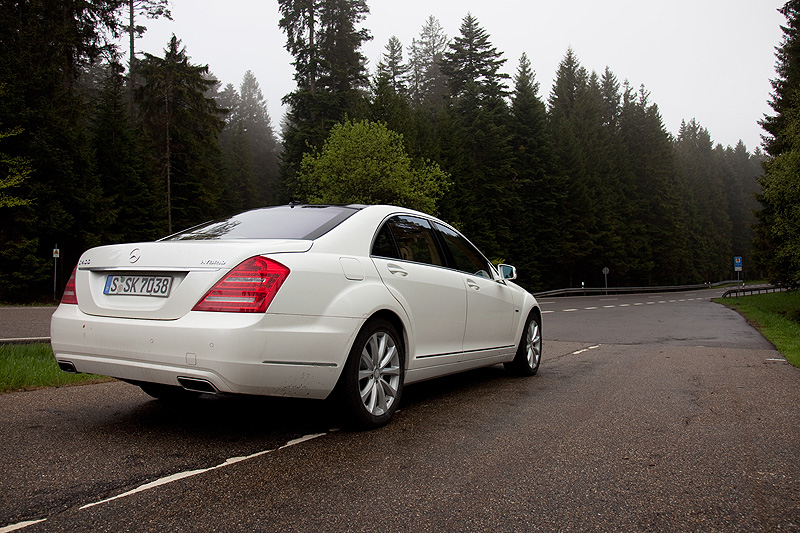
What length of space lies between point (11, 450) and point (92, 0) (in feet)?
119

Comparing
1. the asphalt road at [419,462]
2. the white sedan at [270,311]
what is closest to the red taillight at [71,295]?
the white sedan at [270,311]

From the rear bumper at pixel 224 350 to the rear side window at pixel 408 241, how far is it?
89cm

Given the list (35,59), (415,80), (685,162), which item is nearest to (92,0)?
(35,59)

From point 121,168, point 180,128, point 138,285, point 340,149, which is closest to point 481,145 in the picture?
point 340,149

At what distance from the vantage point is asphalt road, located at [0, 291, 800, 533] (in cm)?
271

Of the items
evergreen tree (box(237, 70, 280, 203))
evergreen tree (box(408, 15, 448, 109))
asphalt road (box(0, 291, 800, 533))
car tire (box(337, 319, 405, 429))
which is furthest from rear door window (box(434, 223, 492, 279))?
evergreen tree (box(408, 15, 448, 109))

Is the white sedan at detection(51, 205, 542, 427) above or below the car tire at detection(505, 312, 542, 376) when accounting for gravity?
above

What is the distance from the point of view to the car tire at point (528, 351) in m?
6.93

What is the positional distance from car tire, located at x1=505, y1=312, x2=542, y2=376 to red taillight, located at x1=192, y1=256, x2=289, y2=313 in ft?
12.8

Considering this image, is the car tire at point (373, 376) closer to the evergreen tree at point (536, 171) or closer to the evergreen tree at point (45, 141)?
the evergreen tree at point (45, 141)

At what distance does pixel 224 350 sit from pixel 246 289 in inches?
14.9

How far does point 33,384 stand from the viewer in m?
5.95

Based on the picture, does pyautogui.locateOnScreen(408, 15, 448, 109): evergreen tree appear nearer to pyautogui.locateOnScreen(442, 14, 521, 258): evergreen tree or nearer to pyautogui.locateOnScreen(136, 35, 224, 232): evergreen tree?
pyautogui.locateOnScreen(442, 14, 521, 258): evergreen tree

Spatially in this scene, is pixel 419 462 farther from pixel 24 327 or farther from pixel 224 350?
pixel 24 327
